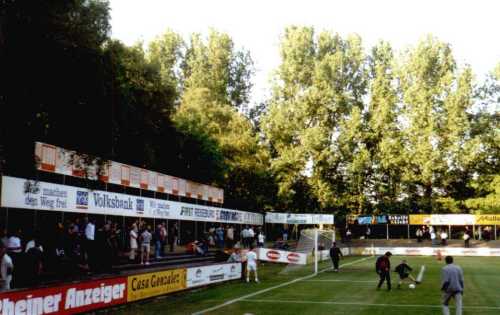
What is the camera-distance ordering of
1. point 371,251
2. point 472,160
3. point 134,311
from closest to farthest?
point 134,311, point 371,251, point 472,160

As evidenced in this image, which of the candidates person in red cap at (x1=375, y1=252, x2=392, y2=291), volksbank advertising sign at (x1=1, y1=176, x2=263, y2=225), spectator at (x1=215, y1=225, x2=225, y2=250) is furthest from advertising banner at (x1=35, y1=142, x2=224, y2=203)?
person in red cap at (x1=375, y1=252, x2=392, y2=291)

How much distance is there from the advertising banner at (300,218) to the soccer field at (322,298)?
24.6m

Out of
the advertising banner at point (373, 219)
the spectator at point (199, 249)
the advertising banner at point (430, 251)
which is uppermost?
the advertising banner at point (373, 219)

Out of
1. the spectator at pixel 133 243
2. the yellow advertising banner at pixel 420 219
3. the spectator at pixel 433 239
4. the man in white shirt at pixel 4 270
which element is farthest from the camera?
the yellow advertising banner at pixel 420 219

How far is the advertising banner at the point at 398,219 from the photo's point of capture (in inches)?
2805

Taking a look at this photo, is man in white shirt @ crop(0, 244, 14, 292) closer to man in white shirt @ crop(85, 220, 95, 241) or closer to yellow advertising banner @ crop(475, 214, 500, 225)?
man in white shirt @ crop(85, 220, 95, 241)

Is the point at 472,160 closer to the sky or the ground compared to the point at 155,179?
closer to the sky

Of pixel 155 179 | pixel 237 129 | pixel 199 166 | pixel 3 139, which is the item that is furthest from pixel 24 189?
pixel 237 129

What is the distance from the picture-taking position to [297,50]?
75125 millimetres

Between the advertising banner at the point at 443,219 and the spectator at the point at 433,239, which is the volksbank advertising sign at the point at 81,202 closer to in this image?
the spectator at the point at 433,239

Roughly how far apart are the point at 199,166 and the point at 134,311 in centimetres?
3100

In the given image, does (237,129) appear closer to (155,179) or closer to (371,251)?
(371,251)

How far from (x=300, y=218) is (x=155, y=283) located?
38.2 meters

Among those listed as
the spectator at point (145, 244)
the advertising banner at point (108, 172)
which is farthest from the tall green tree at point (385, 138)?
the spectator at point (145, 244)
